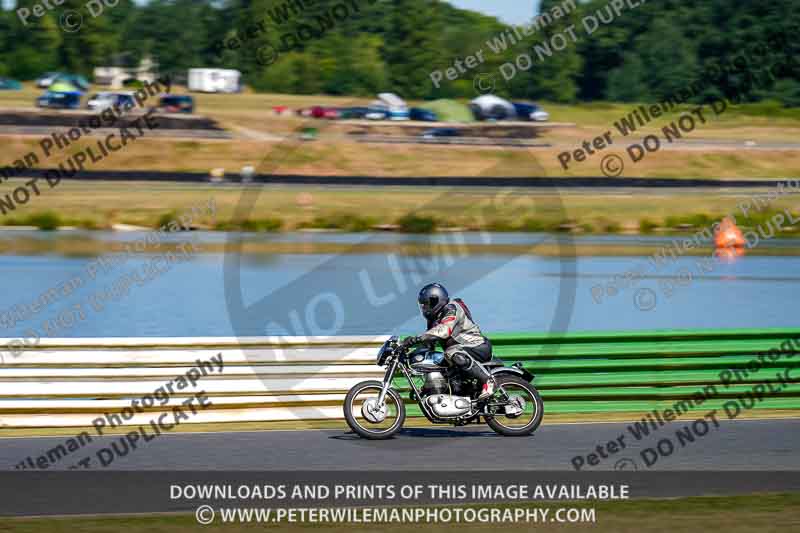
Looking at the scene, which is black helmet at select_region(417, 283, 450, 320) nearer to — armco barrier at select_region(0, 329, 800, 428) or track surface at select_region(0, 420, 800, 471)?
track surface at select_region(0, 420, 800, 471)

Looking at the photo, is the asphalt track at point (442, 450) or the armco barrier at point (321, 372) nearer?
the asphalt track at point (442, 450)

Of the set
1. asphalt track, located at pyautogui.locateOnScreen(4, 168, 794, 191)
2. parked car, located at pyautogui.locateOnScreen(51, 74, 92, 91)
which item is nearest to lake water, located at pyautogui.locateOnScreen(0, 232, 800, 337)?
asphalt track, located at pyautogui.locateOnScreen(4, 168, 794, 191)

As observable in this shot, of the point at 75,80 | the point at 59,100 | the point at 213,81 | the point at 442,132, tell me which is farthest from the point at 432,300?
the point at 213,81

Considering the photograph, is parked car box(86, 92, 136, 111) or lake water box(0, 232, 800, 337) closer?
lake water box(0, 232, 800, 337)

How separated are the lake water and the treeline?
44.4 m

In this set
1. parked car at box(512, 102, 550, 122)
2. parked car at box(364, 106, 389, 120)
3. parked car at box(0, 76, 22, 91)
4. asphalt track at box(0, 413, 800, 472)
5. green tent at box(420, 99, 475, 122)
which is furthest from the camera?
parked car at box(0, 76, 22, 91)

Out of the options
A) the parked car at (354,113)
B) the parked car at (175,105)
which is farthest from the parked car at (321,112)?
the parked car at (175,105)

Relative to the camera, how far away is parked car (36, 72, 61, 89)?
7057 cm

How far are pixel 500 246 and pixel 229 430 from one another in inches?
1014

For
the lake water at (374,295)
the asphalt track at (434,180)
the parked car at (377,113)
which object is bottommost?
the lake water at (374,295)

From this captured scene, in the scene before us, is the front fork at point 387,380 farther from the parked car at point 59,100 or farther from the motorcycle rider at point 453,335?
the parked car at point 59,100

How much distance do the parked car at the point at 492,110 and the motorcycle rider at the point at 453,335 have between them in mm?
52820

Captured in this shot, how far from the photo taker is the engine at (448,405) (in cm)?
1050

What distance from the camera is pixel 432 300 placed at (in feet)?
34.5
